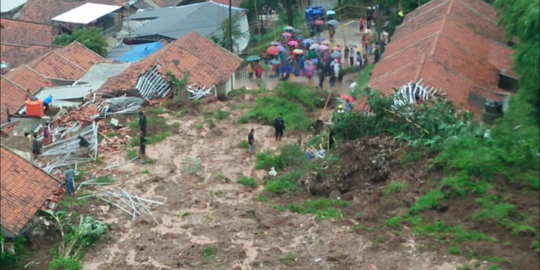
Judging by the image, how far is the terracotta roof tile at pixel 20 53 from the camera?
35.2 m

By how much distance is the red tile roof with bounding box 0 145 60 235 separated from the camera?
1552cm

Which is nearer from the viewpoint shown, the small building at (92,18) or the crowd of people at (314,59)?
the crowd of people at (314,59)

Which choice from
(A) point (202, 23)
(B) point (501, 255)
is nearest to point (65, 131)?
(B) point (501, 255)

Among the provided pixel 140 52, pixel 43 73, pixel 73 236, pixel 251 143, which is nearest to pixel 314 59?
pixel 140 52

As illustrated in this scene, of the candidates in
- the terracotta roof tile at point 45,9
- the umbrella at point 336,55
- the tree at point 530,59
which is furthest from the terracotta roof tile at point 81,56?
the tree at point 530,59

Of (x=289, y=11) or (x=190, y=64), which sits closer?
(x=190, y=64)

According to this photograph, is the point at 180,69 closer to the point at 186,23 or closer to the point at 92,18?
the point at 186,23

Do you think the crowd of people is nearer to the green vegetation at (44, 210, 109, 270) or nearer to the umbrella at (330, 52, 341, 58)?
the umbrella at (330, 52, 341, 58)

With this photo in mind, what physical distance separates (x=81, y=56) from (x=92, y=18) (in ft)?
24.3

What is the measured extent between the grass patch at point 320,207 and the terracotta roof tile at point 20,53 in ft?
73.0

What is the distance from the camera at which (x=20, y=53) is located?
3588 centimetres

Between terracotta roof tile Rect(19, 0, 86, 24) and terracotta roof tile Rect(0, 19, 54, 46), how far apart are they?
2.02 meters

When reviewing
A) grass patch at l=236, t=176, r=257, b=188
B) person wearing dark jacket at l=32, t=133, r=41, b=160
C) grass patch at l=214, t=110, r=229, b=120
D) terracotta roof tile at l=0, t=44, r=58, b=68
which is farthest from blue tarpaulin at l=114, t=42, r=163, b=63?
grass patch at l=236, t=176, r=257, b=188

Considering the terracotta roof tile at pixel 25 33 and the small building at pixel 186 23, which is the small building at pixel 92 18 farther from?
the small building at pixel 186 23
